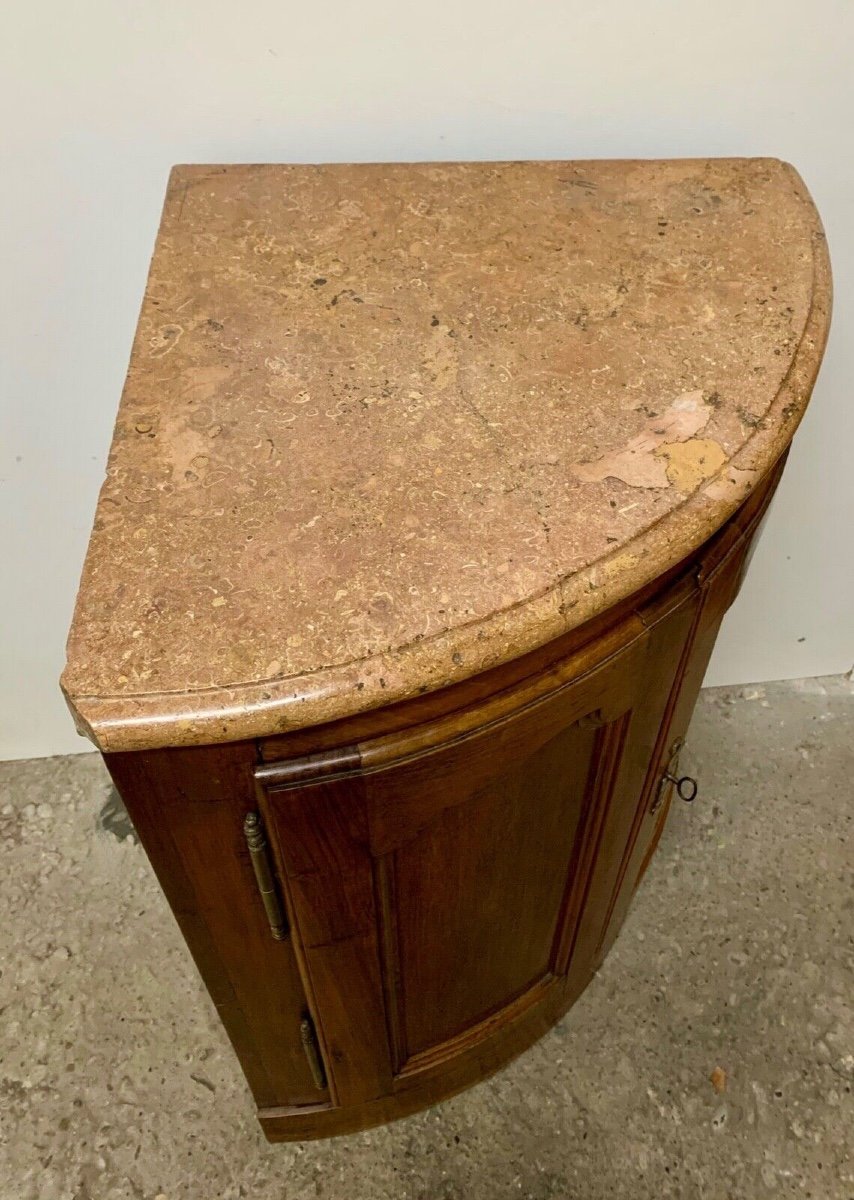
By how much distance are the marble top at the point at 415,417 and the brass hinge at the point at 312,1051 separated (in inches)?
18.7

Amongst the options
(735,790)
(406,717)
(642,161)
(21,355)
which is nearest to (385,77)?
(642,161)

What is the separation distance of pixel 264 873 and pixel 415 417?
0.36 metres

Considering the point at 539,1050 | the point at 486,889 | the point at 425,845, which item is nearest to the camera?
→ the point at 425,845

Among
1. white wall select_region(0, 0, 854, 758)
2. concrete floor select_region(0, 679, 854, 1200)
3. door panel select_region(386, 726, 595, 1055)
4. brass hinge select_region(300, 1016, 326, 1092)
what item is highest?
white wall select_region(0, 0, 854, 758)

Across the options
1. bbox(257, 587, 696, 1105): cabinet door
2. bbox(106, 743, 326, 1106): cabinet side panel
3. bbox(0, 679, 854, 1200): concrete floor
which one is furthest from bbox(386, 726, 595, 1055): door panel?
bbox(0, 679, 854, 1200): concrete floor

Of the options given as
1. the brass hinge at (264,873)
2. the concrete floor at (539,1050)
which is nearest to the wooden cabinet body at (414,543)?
the brass hinge at (264,873)

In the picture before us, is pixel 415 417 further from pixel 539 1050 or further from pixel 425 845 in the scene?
pixel 539 1050

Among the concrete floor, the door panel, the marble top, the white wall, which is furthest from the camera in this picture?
the concrete floor

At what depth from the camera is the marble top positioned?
0.56 metres

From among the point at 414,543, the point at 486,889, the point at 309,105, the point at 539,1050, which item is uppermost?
the point at 309,105

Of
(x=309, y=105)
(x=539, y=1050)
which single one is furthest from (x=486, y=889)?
(x=309, y=105)

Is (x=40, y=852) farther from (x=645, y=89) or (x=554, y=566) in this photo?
(x=645, y=89)

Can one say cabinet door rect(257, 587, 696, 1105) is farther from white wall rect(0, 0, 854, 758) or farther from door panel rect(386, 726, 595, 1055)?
white wall rect(0, 0, 854, 758)

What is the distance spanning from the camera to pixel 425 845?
739 millimetres
